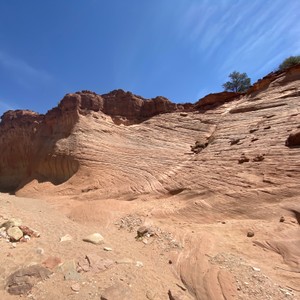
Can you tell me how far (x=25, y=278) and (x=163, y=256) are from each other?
332cm

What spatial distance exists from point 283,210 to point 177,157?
25.2 feet

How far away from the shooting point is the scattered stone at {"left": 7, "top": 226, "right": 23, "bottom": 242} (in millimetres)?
7014

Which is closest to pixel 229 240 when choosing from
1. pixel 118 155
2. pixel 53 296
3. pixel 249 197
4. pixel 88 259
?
pixel 249 197

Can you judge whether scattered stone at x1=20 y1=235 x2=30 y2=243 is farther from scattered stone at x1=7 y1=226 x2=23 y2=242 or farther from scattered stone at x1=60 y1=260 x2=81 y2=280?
scattered stone at x1=60 y1=260 x2=81 y2=280

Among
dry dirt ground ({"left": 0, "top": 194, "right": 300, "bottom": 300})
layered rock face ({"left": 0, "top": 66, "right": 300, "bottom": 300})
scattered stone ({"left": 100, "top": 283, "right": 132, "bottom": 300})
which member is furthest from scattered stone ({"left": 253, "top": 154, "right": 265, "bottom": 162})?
scattered stone ({"left": 100, "top": 283, "right": 132, "bottom": 300})

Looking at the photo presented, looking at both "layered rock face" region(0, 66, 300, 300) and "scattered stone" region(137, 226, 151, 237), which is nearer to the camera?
"layered rock face" region(0, 66, 300, 300)

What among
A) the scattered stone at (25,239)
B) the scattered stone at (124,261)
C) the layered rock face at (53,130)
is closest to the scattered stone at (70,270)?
the scattered stone at (124,261)

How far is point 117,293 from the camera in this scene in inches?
193

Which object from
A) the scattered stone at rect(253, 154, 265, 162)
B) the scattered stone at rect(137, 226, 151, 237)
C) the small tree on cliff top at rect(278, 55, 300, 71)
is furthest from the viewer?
the small tree on cliff top at rect(278, 55, 300, 71)

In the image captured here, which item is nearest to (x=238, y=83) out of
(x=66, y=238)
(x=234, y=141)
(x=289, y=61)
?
(x=289, y=61)

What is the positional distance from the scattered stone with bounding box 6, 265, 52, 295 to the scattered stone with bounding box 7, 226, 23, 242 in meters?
1.87

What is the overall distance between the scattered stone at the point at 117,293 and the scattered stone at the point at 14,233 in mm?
3499

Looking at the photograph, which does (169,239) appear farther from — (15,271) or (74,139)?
(74,139)

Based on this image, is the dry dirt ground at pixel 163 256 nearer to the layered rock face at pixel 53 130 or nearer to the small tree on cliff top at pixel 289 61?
the layered rock face at pixel 53 130
